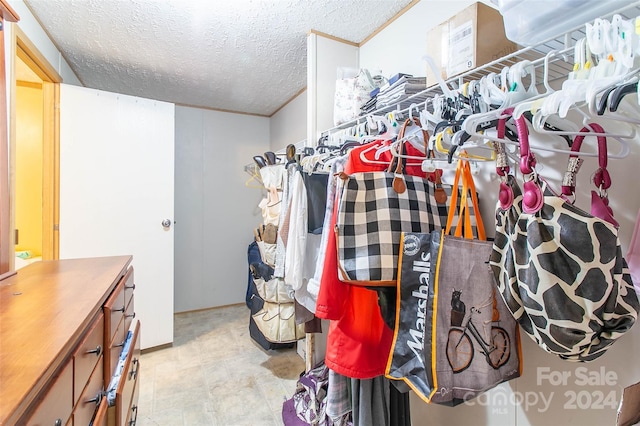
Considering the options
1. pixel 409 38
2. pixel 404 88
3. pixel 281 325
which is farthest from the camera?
pixel 281 325

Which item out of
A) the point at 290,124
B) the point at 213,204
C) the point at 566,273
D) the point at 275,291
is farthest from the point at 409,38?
→ the point at 213,204

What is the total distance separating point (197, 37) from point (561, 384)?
8.14 ft

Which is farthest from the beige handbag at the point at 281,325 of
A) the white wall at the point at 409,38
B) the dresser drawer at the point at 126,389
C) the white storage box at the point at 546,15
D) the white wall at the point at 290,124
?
the white storage box at the point at 546,15

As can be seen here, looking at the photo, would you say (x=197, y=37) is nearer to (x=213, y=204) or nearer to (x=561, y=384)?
(x=213, y=204)

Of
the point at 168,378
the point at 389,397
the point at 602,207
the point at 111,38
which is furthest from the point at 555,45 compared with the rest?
the point at 168,378

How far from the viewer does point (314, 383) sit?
1.59 m

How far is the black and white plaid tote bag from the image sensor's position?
2.78ft

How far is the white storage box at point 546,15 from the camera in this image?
0.62m

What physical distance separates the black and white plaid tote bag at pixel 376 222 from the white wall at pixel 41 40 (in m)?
1.96

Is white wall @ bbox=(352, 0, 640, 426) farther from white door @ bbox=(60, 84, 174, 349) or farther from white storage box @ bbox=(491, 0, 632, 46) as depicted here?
white door @ bbox=(60, 84, 174, 349)

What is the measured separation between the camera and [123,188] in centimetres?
229

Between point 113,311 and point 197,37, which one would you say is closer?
point 113,311

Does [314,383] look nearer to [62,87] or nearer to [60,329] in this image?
[60,329]

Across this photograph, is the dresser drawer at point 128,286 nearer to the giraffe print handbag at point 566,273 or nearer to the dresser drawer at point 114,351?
the dresser drawer at point 114,351
